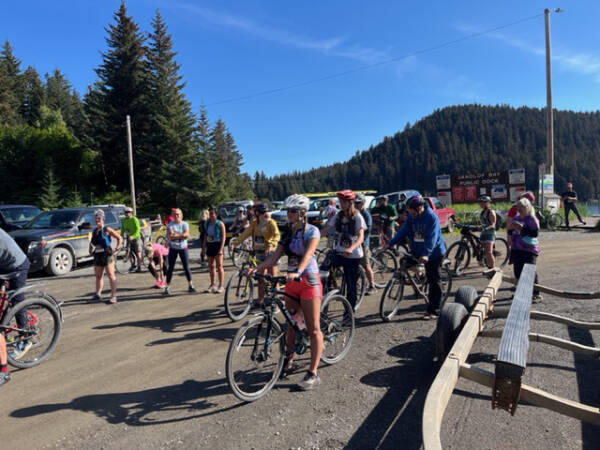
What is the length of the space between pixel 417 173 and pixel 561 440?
15400cm

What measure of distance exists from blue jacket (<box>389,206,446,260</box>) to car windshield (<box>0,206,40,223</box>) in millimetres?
14777

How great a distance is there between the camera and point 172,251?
818 centimetres

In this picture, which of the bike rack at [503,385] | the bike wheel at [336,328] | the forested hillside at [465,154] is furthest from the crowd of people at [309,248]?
the forested hillside at [465,154]

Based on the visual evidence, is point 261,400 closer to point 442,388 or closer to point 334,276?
point 442,388

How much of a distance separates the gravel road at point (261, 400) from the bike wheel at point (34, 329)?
0.17m

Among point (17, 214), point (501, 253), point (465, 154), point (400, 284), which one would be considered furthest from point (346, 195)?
point (465, 154)

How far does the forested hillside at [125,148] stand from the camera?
33156mm

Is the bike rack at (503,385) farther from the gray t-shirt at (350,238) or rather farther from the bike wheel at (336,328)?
the gray t-shirt at (350,238)

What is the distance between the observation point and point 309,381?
3979 millimetres

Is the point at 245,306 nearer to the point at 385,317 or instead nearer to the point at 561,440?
the point at 385,317

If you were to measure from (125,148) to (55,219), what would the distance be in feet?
84.7

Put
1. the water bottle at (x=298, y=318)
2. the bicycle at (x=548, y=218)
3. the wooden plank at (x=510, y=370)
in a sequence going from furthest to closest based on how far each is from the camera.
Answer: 1. the bicycle at (x=548, y=218)
2. the water bottle at (x=298, y=318)
3. the wooden plank at (x=510, y=370)

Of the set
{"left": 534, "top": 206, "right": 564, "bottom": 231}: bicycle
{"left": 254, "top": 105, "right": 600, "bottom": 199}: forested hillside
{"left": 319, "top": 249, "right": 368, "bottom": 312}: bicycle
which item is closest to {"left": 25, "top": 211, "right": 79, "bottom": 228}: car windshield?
{"left": 319, "top": 249, "right": 368, "bottom": 312}: bicycle

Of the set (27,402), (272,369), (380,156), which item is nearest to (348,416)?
(272,369)
